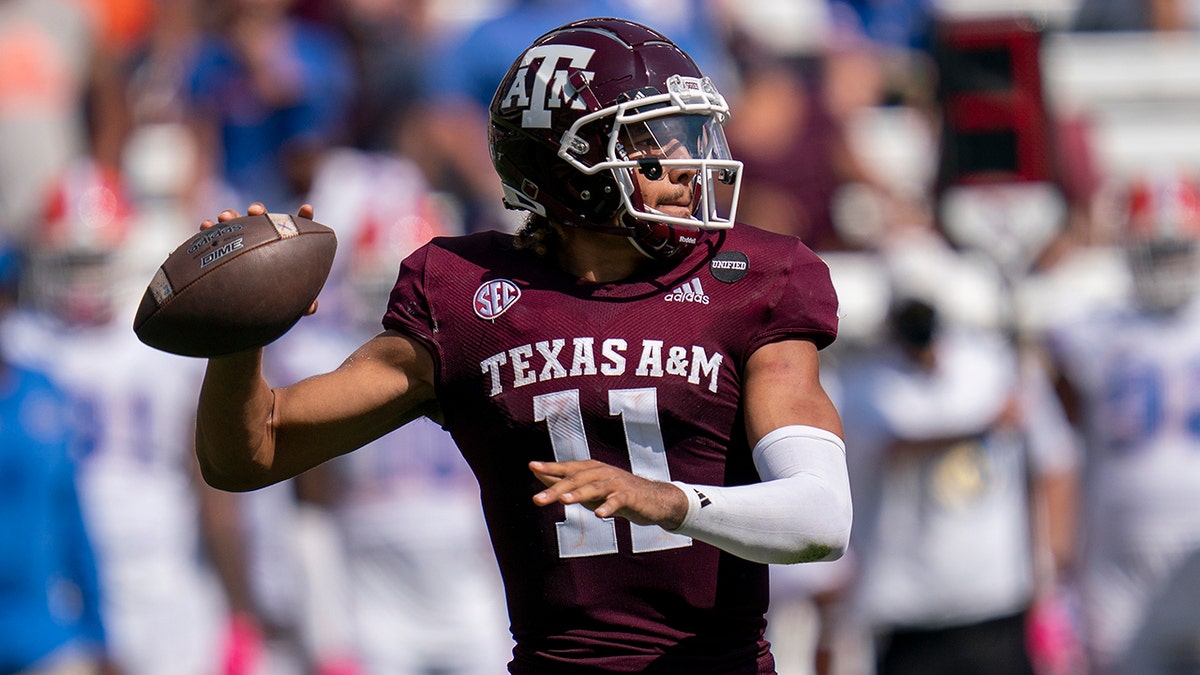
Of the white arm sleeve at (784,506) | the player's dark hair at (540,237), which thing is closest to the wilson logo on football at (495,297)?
the player's dark hair at (540,237)

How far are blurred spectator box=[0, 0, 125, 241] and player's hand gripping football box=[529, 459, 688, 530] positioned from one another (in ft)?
19.5

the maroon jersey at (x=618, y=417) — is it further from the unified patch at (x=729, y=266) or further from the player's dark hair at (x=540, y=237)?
the player's dark hair at (x=540, y=237)

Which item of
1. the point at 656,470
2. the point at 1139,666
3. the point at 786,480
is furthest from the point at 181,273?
the point at 1139,666

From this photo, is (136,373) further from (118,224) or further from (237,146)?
(237,146)

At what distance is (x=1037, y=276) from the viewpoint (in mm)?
7988

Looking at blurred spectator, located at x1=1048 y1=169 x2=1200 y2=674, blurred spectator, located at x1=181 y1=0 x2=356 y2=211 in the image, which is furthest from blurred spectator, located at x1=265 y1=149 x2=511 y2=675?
blurred spectator, located at x1=1048 y1=169 x2=1200 y2=674

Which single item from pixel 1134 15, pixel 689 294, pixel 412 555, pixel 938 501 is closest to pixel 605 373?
pixel 689 294

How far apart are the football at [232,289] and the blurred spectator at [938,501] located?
378cm

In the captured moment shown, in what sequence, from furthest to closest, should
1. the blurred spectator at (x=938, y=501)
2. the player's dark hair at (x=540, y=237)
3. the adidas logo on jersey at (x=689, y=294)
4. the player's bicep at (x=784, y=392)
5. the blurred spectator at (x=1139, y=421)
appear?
1. the blurred spectator at (x=1139, y=421)
2. the blurred spectator at (x=938, y=501)
3. the player's dark hair at (x=540, y=237)
4. the adidas logo on jersey at (x=689, y=294)
5. the player's bicep at (x=784, y=392)

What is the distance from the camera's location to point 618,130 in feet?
9.97

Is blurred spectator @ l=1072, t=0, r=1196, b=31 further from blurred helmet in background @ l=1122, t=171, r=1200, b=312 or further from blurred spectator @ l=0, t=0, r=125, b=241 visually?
blurred spectator @ l=0, t=0, r=125, b=241

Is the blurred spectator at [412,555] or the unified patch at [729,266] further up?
the unified patch at [729,266]

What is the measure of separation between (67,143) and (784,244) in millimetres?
5793

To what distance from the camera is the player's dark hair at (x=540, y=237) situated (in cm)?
320
